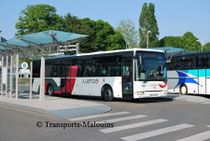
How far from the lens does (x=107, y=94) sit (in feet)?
57.2

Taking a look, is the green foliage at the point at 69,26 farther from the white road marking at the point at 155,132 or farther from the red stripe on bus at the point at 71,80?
the white road marking at the point at 155,132

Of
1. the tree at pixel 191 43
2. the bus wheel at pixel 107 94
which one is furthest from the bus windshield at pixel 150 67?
the tree at pixel 191 43

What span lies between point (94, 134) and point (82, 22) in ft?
166

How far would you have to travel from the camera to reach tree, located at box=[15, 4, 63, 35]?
50.5 metres

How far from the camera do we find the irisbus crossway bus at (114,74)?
15.6 metres

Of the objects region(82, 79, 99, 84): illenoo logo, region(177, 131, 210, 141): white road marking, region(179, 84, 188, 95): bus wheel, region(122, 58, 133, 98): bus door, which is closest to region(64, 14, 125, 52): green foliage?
region(179, 84, 188, 95): bus wheel

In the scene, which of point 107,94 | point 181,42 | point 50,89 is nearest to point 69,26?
point 50,89

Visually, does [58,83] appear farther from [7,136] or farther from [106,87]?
[7,136]

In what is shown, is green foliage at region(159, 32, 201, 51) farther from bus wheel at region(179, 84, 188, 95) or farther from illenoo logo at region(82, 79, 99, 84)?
illenoo logo at region(82, 79, 99, 84)

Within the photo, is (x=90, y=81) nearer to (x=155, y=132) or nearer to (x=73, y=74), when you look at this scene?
(x=73, y=74)

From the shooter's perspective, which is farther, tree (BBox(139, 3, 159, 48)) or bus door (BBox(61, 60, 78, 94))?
tree (BBox(139, 3, 159, 48))

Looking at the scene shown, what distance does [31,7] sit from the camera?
176 ft

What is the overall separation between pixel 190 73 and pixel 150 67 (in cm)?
733

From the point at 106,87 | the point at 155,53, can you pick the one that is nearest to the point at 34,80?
the point at 106,87
